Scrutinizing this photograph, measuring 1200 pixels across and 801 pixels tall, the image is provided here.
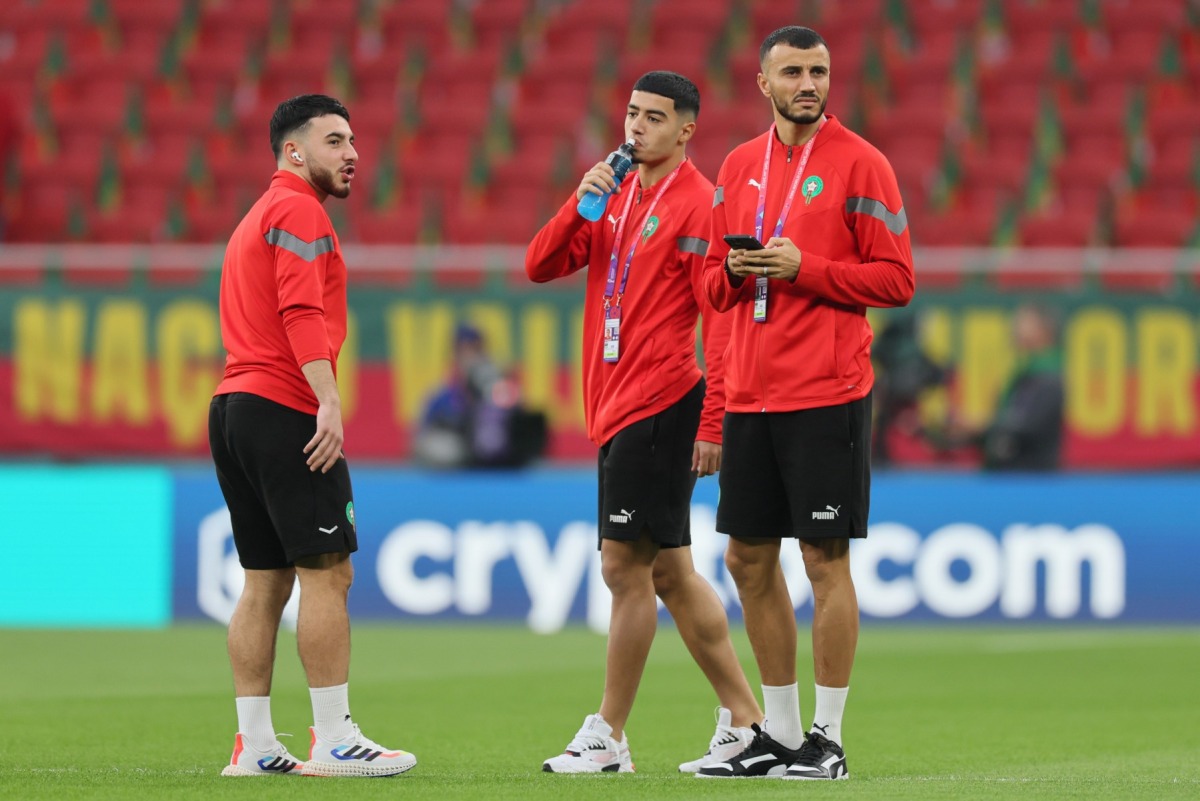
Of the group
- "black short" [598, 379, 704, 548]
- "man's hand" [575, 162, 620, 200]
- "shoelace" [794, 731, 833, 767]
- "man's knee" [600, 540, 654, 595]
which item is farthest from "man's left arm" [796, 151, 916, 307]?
"shoelace" [794, 731, 833, 767]

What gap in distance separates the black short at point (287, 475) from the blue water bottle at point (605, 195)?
1139mm

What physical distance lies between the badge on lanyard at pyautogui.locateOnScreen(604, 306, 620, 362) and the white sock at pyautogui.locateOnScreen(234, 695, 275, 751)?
164 centimetres

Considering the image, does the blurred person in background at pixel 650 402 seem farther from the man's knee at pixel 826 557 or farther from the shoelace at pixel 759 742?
the man's knee at pixel 826 557

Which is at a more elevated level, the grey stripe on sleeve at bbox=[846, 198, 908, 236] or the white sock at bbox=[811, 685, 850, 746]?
the grey stripe on sleeve at bbox=[846, 198, 908, 236]

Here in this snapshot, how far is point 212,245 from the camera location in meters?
16.0

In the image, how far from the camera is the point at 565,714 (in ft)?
27.4

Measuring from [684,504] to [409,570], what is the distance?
6121 millimetres

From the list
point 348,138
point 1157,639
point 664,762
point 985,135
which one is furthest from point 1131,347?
point 348,138

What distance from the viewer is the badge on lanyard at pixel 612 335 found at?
21.0ft

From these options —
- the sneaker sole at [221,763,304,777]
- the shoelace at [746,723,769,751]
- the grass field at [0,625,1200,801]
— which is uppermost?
the shoelace at [746,723,769,751]

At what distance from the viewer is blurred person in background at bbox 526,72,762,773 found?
6289 millimetres

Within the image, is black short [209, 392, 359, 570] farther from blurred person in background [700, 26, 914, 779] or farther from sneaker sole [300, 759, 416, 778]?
blurred person in background [700, 26, 914, 779]

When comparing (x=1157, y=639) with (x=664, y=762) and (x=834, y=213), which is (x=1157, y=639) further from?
(x=834, y=213)

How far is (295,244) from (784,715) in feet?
7.26
